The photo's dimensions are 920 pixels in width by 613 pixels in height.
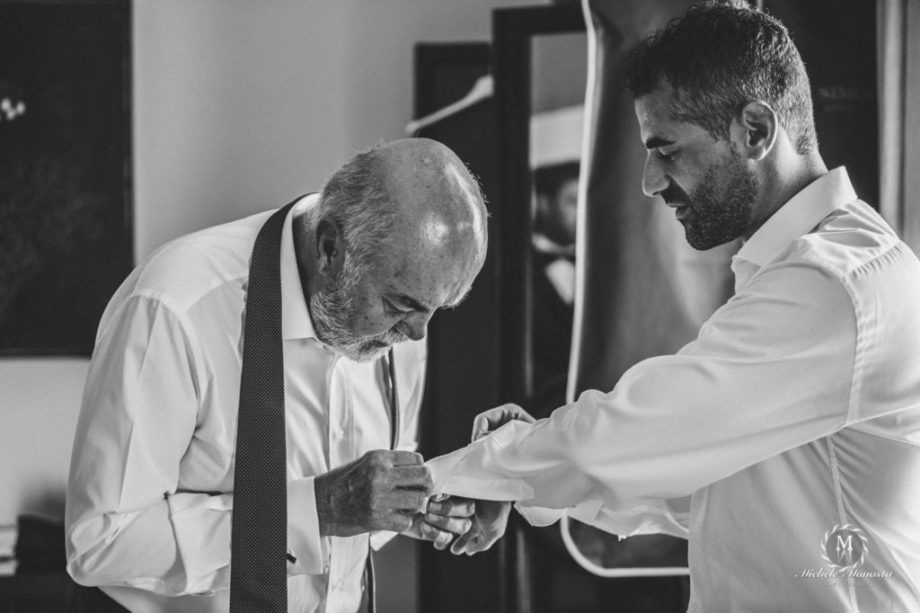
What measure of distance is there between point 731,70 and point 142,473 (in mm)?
1163

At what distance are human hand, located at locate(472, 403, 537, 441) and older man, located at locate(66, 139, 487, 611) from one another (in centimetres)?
17

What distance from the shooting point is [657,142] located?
5.75 ft

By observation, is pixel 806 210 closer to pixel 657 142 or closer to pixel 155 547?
pixel 657 142

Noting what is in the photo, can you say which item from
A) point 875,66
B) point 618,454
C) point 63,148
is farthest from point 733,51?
point 63,148

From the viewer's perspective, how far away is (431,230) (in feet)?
5.44

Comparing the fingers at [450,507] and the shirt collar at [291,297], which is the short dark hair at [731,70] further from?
the fingers at [450,507]

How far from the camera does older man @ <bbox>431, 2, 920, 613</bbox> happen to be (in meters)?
1.49

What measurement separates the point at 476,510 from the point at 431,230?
0.57 meters

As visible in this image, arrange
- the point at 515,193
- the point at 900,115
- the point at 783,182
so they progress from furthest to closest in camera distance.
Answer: the point at 515,193 → the point at 900,115 → the point at 783,182

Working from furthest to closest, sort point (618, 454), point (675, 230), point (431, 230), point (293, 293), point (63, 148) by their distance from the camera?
point (63, 148) → point (675, 230) → point (293, 293) → point (431, 230) → point (618, 454)

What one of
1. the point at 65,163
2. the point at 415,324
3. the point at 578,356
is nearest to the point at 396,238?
the point at 415,324

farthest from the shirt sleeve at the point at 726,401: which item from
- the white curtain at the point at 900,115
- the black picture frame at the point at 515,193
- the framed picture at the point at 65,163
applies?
the framed picture at the point at 65,163

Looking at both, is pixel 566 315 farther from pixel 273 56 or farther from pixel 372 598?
pixel 273 56

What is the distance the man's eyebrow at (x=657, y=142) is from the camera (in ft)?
5.69
